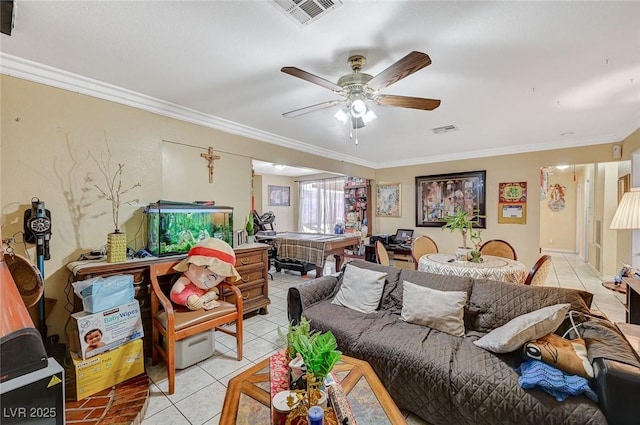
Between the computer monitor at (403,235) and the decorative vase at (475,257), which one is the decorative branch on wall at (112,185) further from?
the computer monitor at (403,235)

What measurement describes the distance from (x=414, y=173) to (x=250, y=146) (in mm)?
3608

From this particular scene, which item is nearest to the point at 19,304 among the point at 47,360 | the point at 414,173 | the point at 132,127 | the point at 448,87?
the point at 47,360

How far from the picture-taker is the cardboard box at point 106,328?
1.88 metres

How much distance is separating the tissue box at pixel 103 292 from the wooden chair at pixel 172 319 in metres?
0.22

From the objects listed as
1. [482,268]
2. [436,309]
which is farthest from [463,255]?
[436,309]

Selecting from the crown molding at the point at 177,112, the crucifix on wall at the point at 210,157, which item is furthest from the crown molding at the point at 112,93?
the crucifix on wall at the point at 210,157

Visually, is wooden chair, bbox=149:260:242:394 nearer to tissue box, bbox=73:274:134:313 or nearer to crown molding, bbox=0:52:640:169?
tissue box, bbox=73:274:134:313

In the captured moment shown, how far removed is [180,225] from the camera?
2.73 m

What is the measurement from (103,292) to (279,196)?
6184mm

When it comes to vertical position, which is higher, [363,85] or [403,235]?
[363,85]

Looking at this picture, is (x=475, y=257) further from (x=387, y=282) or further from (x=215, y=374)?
(x=215, y=374)

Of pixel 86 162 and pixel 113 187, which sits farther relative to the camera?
pixel 113 187

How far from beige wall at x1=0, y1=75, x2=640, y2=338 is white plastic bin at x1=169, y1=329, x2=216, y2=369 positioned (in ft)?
3.30

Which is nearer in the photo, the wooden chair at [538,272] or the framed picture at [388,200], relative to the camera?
the wooden chair at [538,272]
